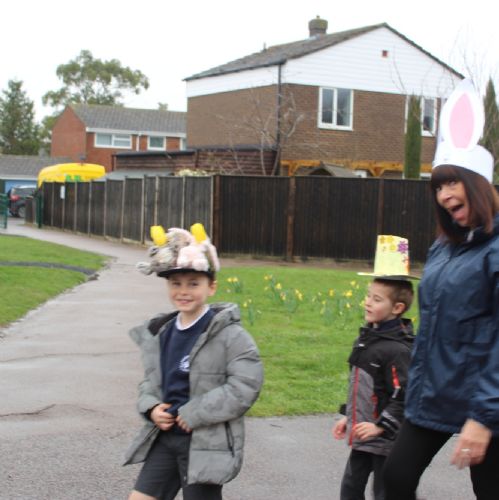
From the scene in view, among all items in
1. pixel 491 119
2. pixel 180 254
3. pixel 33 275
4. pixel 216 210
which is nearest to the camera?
pixel 180 254

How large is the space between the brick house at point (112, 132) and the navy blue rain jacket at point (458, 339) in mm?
58474

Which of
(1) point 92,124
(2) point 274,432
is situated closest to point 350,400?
(2) point 274,432

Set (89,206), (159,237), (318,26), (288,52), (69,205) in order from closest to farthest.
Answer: (159,237), (89,206), (288,52), (69,205), (318,26)

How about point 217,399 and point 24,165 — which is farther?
point 24,165

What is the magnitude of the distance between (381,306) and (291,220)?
17.7m

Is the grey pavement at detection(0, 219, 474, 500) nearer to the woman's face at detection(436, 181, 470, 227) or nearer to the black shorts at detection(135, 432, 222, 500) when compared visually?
the black shorts at detection(135, 432, 222, 500)

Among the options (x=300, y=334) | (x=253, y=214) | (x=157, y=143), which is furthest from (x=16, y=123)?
(x=300, y=334)

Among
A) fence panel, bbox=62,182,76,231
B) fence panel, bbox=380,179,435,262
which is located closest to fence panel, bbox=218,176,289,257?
fence panel, bbox=380,179,435,262

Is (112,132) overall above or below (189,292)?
A: above

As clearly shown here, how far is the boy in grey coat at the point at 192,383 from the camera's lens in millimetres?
3674

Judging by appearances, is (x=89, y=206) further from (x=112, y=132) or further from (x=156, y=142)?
(x=156, y=142)

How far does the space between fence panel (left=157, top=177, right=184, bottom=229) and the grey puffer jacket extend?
65.1 feet

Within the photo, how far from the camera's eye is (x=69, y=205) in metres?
33.4

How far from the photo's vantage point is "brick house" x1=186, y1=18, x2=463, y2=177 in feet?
105
